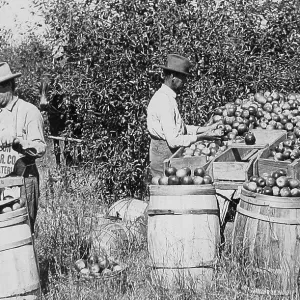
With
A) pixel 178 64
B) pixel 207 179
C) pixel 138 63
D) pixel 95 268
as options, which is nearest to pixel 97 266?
pixel 95 268

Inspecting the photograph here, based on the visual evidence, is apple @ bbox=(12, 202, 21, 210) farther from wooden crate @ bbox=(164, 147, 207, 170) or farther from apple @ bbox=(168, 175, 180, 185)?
wooden crate @ bbox=(164, 147, 207, 170)

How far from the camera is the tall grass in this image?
201 inches

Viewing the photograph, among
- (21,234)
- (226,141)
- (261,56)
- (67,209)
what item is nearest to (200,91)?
(261,56)

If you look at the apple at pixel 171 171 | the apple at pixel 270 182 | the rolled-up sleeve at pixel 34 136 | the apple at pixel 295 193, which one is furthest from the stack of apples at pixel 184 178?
the rolled-up sleeve at pixel 34 136

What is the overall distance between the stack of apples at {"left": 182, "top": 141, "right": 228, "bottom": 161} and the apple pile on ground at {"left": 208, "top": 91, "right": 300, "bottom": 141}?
6.1 inches

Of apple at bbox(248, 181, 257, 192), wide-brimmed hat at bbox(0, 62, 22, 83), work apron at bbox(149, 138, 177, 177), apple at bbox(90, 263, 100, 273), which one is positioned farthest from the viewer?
work apron at bbox(149, 138, 177, 177)

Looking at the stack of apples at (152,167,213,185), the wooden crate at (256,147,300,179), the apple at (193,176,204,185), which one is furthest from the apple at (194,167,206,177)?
the wooden crate at (256,147,300,179)

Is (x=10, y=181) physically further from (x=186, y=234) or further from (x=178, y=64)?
(x=178, y=64)

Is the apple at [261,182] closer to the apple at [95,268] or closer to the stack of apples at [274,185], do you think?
the stack of apples at [274,185]

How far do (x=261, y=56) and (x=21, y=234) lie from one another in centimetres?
494

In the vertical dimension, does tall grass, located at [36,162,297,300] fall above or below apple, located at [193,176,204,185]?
below

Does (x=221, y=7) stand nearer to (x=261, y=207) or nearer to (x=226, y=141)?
(x=226, y=141)

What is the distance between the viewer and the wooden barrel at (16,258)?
4.61m

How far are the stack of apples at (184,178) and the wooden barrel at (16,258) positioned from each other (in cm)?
134
